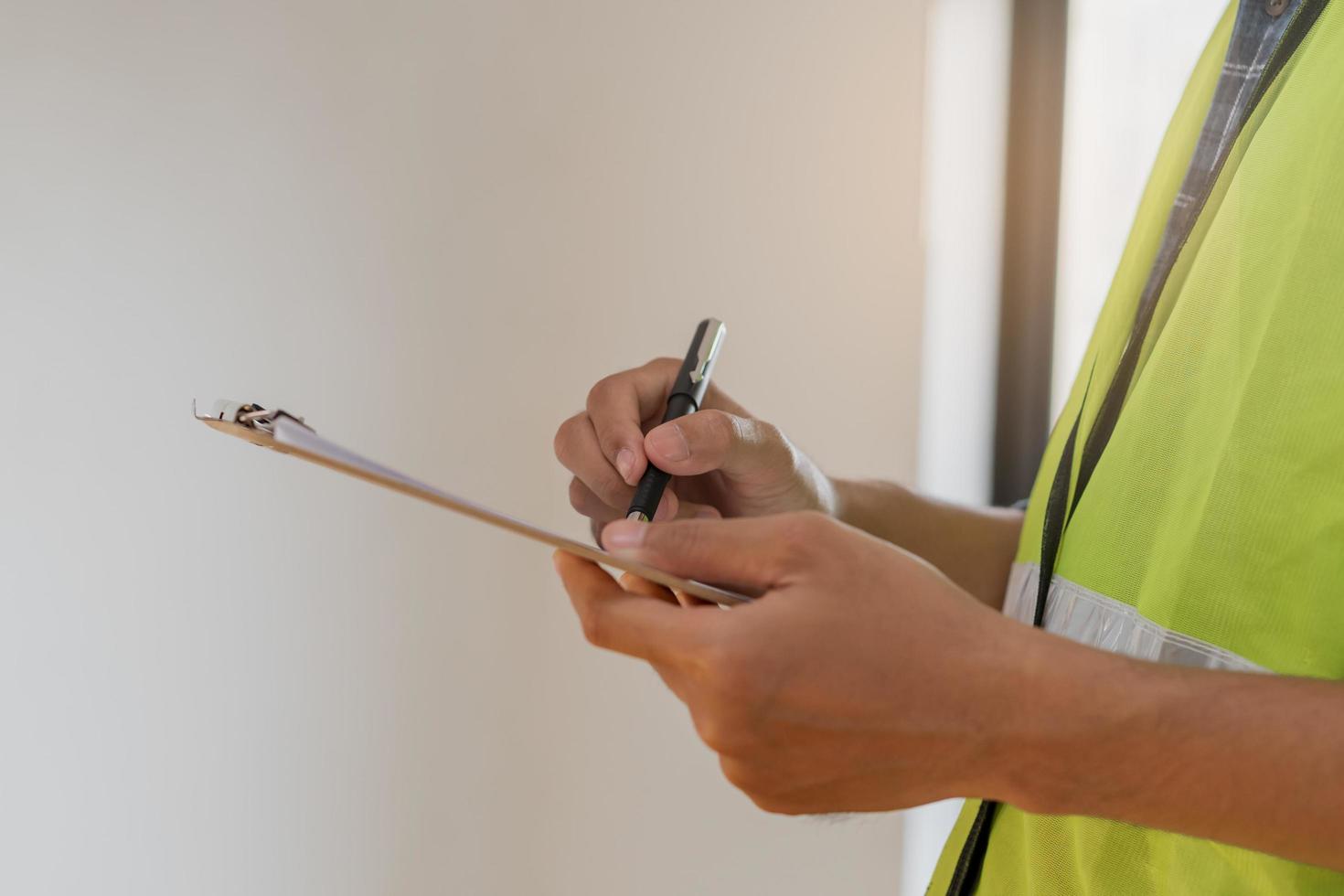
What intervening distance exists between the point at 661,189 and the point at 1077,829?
0.64 m

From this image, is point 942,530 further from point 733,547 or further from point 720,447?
point 733,547

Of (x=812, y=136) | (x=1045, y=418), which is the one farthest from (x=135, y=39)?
(x=1045, y=418)

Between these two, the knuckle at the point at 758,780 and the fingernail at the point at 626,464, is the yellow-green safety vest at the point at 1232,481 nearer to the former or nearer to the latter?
the knuckle at the point at 758,780

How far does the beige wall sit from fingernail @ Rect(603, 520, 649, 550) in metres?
0.51

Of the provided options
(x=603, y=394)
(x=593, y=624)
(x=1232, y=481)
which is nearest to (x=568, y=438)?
(x=603, y=394)

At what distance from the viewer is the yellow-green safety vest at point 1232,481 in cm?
38

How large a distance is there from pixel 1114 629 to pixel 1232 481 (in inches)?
3.6

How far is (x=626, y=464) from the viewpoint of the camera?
22.8 inches

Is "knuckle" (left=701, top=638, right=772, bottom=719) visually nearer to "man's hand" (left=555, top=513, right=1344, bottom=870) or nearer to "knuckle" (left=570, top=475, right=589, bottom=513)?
"man's hand" (left=555, top=513, right=1344, bottom=870)

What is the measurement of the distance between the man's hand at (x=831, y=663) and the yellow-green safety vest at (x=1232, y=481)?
72 millimetres

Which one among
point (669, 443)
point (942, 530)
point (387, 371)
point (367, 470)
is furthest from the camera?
point (387, 371)

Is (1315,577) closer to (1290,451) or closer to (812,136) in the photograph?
(1290,451)

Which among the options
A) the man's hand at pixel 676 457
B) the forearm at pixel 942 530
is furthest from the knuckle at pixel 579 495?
the forearm at pixel 942 530

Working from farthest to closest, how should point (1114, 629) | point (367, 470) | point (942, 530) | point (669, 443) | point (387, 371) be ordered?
point (387, 371)
point (942, 530)
point (669, 443)
point (1114, 629)
point (367, 470)
